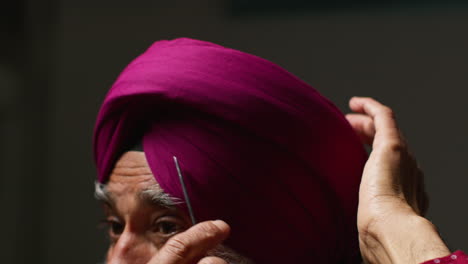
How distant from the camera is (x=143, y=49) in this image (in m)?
3.20

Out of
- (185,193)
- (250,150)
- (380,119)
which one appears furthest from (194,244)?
(380,119)

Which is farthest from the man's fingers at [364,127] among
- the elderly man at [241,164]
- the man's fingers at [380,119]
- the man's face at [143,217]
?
the man's face at [143,217]

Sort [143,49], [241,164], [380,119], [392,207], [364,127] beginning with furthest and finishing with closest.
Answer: [143,49]
[364,127]
[380,119]
[241,164]
[392,207]

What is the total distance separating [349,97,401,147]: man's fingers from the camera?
4.79 feet

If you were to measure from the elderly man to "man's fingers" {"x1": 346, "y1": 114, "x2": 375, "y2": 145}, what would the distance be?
0.13 meters

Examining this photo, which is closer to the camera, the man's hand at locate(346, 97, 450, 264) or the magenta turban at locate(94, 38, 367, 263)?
the man's hand at locate(346, 97, 450, 264)

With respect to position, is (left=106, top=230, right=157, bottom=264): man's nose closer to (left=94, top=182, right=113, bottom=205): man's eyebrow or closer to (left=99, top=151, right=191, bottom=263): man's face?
(left=99, top=151, right=191, bottom=263): man's face

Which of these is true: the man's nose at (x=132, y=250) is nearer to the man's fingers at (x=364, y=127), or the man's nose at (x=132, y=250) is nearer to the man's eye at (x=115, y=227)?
the man's eye at (x=115, y=227)

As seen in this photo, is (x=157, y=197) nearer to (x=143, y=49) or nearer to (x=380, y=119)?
(x=380, y=119)

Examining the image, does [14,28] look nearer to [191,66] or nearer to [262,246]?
[191,66]

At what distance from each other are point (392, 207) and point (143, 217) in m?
0.57

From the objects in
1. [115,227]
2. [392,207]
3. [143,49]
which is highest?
[392,207]

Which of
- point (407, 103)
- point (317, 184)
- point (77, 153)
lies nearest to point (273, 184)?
point (317, 184)

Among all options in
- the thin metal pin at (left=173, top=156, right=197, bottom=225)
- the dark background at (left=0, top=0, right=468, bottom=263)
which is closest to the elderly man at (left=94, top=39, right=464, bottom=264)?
the thin metal pin at (left=173, top=156, right=197, bottom=225)
